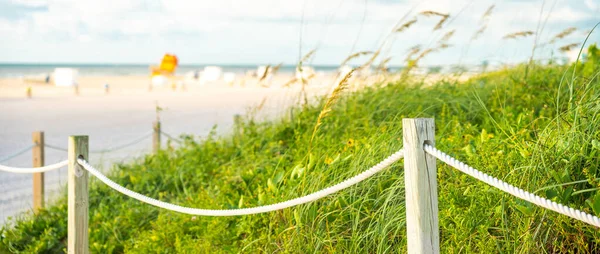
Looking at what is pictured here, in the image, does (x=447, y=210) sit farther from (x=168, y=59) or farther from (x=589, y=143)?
(x=168, y=59)

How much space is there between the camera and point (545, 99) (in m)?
6.02

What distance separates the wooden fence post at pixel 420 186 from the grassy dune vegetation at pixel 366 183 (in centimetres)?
67

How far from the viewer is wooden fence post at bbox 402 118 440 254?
2.67m

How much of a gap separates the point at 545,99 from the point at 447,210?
116 inches

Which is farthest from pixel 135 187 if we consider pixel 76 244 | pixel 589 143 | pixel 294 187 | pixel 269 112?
pixel 589 143

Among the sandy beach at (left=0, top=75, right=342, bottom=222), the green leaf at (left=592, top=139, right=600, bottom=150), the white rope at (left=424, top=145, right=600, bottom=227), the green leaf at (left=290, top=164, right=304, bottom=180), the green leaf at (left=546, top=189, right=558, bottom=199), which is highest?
the green leaf at (left=592, top=139, right=600, bottom=150)

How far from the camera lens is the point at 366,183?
4.04 metres

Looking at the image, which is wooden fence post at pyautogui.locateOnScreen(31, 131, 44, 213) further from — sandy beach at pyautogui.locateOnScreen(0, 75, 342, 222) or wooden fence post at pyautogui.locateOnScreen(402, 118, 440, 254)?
wooden fence post at pyautogui.locateOnScreen(402, 118, 440, 254)

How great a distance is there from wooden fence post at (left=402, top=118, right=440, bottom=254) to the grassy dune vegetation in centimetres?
67

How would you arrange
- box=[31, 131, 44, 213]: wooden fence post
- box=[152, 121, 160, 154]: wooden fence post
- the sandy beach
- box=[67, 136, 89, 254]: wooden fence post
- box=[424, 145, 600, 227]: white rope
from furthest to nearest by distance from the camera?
1. box=[152, 121, 160, 154]: wooden fence post
2. the sandy beach
3. box=[31, 131, 44, 213]: wooden fence post
4. box=[67, 136, 89, 254]: wooden fence post
5. box=[424, 145, 600, 227]: white rope

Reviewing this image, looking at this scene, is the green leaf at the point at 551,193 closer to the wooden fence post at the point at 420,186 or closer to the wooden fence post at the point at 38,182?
the wooden fence post at the point at 420,186

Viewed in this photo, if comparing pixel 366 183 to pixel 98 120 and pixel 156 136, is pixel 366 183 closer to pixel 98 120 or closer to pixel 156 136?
pixel 156 136

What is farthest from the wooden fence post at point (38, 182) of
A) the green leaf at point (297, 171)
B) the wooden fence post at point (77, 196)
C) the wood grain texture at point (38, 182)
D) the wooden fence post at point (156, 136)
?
the green leaf at point (297, 171)

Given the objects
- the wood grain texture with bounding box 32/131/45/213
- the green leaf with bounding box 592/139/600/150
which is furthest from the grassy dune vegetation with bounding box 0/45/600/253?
the wood grain texture with bounding box 32/131/45/213
